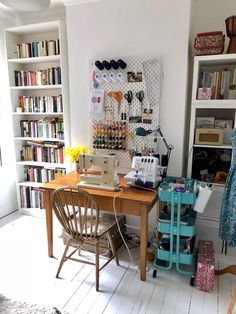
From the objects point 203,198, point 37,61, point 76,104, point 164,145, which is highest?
point 37,61

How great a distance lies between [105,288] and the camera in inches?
76.3

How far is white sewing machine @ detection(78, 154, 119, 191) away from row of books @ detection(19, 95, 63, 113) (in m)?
1.02

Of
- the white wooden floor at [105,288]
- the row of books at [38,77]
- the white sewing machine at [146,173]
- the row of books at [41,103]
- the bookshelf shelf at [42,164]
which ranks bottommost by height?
the white wooden floor at [105,288]

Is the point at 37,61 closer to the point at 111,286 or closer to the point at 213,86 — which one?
the point at 213,86

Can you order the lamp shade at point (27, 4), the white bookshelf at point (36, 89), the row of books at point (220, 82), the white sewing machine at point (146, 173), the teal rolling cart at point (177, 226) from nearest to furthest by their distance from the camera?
the lamp shade at point (27, 4)
the teal rolling cart at point (177, 226)
the white sewing machine at point (146, 173)
the row of books at point (220, 82)
the white bookshelf at point (36, 89)

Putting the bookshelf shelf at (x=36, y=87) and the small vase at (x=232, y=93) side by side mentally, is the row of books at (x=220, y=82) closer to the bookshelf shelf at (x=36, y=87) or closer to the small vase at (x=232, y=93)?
the small vase at (x=232, y=93)

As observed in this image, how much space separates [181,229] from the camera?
1904 mm

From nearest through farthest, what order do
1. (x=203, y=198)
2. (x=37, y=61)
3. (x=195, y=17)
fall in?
1. (x=203, y=198)
2. (x=195, y=17)
3. (x=37, y=61)

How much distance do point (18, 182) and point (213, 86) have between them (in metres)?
2.53

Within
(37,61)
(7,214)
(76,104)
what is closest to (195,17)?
(76,104)

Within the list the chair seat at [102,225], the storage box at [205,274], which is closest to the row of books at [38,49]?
the chair seat at [102,225]

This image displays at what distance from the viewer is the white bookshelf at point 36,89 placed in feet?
8.95

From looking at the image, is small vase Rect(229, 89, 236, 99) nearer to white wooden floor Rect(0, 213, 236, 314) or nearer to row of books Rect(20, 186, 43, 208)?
white wooden floor Rect(0, 213, 236, 314)

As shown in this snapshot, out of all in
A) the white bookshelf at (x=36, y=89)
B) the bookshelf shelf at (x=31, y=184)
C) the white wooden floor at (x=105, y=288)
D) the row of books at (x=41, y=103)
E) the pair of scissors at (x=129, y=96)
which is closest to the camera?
the white wooden floor at (x=105, y=288)
